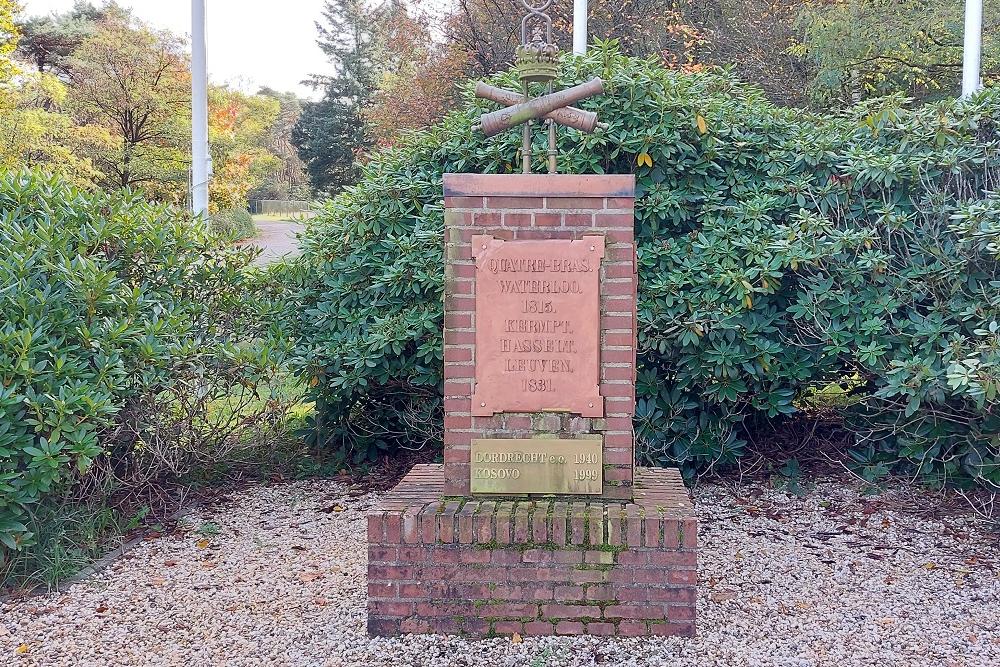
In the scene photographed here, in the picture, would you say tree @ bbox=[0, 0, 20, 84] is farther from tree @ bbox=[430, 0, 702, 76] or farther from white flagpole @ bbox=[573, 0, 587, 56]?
white flagpole @ bbox=[573, 0, 587, 56]

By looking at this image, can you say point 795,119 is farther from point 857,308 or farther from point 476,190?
point 476,190

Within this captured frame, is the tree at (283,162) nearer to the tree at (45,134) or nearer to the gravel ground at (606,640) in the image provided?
the tree at (45,134)

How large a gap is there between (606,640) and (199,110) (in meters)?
5.76

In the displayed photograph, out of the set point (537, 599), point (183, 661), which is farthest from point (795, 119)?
point (183, 661)

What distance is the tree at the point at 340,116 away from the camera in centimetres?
3853

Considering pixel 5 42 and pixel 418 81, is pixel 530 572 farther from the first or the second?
pixel 5 42

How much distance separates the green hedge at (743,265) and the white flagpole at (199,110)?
177cm

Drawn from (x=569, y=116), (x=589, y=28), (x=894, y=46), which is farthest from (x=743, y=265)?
(x=589, y=28)

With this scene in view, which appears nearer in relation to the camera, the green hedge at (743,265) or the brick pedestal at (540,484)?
the brick pedestal at (540,484)

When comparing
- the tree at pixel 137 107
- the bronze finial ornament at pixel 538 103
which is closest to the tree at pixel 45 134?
the tree at pixel 137 107

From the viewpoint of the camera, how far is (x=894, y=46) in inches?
Result: 435

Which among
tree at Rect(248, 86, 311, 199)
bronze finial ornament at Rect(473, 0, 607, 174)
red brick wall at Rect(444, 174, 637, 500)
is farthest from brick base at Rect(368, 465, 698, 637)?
tree at Rect(248, 86, 311, 199)

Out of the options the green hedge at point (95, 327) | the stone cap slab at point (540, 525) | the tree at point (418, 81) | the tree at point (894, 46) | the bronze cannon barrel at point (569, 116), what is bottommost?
the stone cap slab at point (540, 525)

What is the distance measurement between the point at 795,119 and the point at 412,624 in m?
4.22
